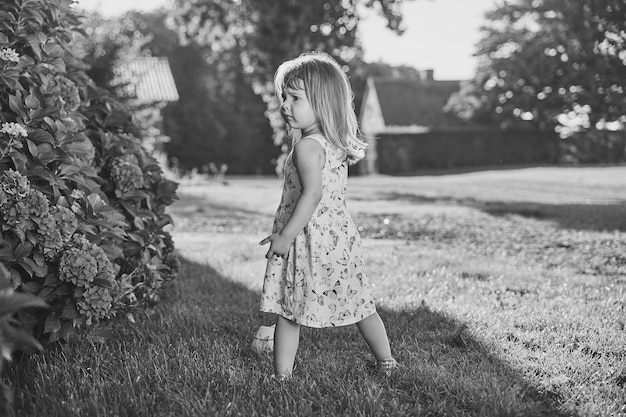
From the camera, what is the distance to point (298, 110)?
306 cm

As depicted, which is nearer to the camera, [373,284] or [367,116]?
[373,284]

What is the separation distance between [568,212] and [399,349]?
731cm

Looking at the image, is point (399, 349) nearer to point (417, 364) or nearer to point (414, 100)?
point (417, 364)

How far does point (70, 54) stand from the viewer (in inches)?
159

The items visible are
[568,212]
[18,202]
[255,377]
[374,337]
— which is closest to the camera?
[18,202]

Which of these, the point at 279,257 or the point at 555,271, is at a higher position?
the point at 279,257

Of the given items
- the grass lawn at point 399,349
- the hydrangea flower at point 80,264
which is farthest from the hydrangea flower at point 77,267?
the grass lawn at point 399,349

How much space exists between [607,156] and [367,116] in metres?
13.6

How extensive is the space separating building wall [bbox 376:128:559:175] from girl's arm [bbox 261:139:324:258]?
81.9ft

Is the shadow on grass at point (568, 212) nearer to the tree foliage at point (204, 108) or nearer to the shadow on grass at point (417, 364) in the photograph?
the shadow on grass at point (417, 364)

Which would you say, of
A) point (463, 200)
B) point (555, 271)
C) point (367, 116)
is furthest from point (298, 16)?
point (367, 116)

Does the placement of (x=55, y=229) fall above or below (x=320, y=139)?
below

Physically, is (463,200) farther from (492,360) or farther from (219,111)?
(219,111)

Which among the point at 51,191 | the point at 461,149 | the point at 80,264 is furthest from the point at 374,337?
the point at 461,149
